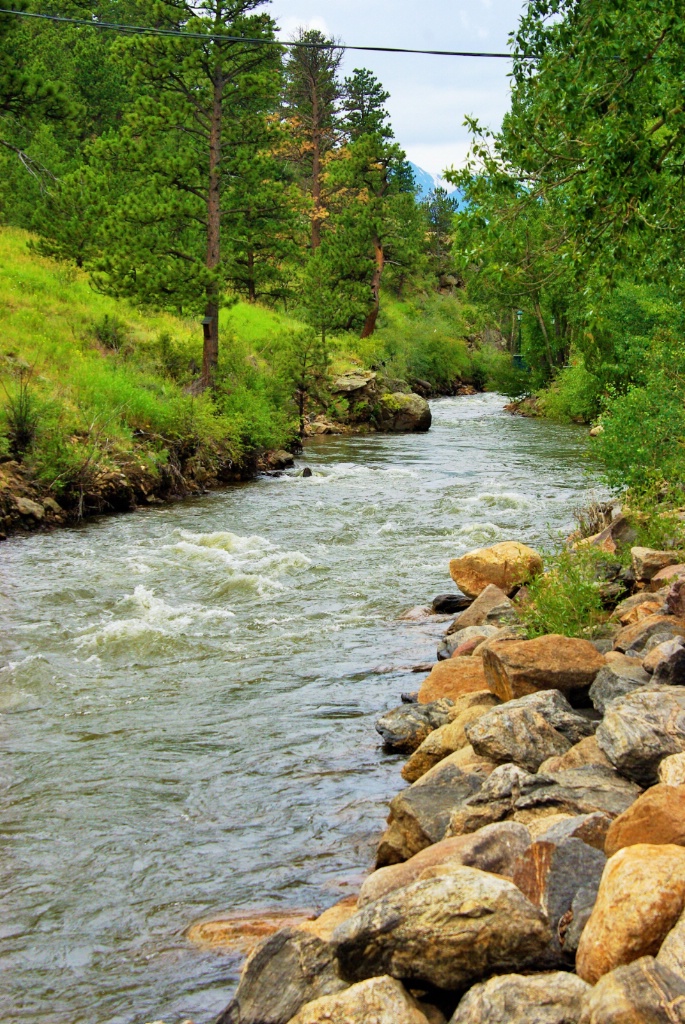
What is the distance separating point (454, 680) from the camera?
318 inches

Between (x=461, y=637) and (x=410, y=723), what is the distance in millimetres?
1960

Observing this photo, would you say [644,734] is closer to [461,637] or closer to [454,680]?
[454,680]

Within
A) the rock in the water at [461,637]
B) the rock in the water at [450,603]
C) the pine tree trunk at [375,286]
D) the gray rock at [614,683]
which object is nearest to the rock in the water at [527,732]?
the gray rock at [614,683]

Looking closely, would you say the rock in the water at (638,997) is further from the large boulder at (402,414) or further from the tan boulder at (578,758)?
the large boulder at (402,414)

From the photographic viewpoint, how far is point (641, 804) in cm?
427

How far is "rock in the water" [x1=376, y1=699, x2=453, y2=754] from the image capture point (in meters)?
7.38

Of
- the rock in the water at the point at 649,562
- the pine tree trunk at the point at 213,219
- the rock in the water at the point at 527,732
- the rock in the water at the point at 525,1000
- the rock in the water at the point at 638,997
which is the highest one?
the pine tree trunk at the point at 213,219

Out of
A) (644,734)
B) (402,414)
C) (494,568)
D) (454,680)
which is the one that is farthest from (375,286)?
(644,734)

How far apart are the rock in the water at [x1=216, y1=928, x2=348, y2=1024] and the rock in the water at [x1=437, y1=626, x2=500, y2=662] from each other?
16.4 feet

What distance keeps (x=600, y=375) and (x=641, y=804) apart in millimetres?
25591

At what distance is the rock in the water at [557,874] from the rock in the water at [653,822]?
12 cm

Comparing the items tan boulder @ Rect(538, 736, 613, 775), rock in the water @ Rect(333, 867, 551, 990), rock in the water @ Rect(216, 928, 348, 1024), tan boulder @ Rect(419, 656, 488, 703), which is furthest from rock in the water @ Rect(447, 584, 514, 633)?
rock in the water @ Rect(333, 867, 551, 990)

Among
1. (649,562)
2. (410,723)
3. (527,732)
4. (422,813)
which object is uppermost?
(649,562)

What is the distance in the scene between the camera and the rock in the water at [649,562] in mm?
9484
